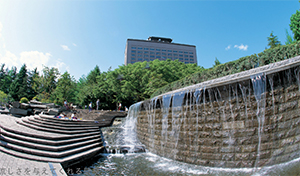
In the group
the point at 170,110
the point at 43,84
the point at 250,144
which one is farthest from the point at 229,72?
the point at 43,84

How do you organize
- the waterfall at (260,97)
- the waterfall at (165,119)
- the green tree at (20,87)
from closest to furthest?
1. the waterfall at (260,97)
2. the waterfall at (165,119)
3. the green tree at (20,87)

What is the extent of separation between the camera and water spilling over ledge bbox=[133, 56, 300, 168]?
4.03 metres

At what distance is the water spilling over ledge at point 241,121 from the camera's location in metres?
4.03

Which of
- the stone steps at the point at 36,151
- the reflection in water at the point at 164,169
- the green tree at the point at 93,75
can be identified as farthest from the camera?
the green tree at the point at 93,75

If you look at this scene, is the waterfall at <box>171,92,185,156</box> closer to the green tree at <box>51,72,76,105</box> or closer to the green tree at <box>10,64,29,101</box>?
the green tree at <box>51,72,76,105</box>

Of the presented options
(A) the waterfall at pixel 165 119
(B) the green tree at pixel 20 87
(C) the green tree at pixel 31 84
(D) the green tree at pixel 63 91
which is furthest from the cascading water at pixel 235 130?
(B) the green tree at pixel 20 87

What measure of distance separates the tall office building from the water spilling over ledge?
216 feet

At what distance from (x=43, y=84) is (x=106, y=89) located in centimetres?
2169

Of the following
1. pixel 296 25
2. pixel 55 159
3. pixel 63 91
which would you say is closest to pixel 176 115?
pixel 55 159

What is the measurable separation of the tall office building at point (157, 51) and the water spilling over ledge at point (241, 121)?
65694 mm

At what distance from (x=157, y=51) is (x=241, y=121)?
238ft

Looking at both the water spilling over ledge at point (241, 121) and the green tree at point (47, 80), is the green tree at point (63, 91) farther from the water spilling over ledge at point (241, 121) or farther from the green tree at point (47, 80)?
the water spilling over ledge at point (241, 121)

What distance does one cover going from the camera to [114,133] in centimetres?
1153

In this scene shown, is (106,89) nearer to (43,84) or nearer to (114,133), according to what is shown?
(114,133)
